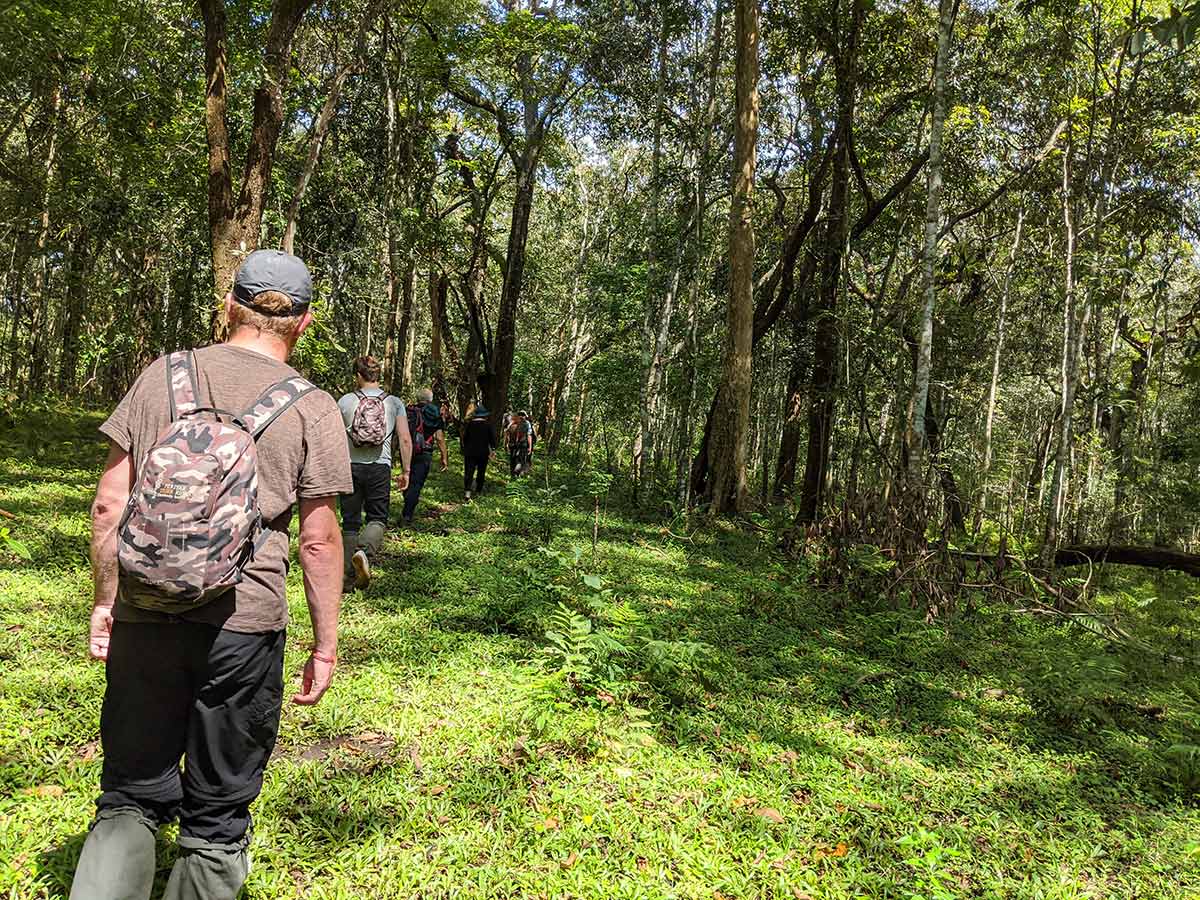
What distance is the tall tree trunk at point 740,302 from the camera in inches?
439

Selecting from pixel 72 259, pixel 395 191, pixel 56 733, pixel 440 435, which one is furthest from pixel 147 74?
pixel 56 733

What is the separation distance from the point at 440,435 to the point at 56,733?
706cm

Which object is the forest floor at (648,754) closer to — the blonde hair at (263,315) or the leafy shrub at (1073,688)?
the leafy shrub at (1073,688)

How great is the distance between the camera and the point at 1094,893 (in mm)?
3250

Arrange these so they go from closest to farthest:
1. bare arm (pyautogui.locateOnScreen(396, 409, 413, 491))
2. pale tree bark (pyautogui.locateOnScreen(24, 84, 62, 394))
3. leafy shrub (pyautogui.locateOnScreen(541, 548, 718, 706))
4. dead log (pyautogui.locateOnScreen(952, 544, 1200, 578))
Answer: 1. leafy shrub (pyautogui.locateOnScreen(541, 548, 718, 706))
2. bare arm (pyautogui.locateOnScreen(396, 409, 413, 491))
3. dead log (pyautogui.locateOnScreen(952, 544, 1200, 578))
4. pale tree bark (pyautogui.locateOnScreen(24, 84, 62, 394))

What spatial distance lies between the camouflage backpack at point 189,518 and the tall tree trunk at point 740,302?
1040cm

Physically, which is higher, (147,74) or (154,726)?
(147,74)

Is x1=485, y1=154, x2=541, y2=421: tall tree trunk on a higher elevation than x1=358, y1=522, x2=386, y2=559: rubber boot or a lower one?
higher

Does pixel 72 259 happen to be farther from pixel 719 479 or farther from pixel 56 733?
pixel 56 733

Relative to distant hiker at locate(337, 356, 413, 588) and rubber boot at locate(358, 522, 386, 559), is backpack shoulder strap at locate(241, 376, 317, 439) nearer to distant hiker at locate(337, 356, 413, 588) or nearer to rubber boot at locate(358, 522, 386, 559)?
distant hiker at locate(337, 356, 413, 588)

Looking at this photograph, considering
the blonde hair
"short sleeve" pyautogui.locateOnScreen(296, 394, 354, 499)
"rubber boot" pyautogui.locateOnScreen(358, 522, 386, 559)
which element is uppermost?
the blonde hair

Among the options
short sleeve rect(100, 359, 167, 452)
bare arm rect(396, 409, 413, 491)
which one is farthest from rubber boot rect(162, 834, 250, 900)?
bare arm rect(396, 409, 413, 491)

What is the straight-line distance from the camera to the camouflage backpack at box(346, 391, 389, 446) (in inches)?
214

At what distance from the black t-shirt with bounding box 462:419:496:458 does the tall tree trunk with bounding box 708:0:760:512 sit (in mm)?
3957
